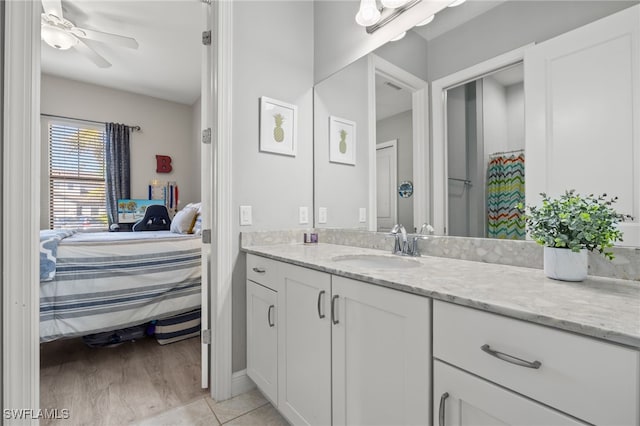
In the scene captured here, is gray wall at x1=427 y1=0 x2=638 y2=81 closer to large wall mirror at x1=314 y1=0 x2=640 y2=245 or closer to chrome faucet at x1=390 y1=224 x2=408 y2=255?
large wall mirror at x1=314 y1=0 x2=640 y2=245

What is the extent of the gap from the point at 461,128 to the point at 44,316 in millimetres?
2758

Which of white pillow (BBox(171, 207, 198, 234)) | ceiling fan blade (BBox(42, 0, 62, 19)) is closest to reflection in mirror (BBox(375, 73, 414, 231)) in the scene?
white pillow (BBox(171, 207, 198, 234))

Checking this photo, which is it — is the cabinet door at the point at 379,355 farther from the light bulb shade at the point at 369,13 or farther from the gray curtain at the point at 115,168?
the gray curtain at the point at 115,168

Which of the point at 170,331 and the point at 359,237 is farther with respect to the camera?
the point at 170,331

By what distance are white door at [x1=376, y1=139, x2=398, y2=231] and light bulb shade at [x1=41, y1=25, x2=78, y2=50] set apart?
2.88 meters

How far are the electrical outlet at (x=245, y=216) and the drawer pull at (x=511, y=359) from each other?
1.38 metres

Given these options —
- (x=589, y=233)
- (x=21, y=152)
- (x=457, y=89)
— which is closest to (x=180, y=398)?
(x=21, y=152)

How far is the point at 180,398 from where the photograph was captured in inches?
66.7

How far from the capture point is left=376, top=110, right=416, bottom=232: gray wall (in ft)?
5.15

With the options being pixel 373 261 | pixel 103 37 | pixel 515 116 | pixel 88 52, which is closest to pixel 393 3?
pixel 515 116

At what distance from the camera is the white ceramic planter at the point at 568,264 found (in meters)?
0.87

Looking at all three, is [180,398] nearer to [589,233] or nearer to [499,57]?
[589,233]

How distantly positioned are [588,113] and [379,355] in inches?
41.7

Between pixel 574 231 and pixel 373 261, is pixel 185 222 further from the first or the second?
pixel 574 231
